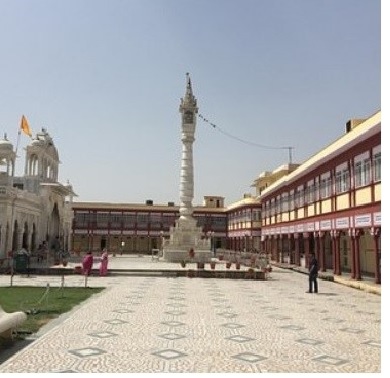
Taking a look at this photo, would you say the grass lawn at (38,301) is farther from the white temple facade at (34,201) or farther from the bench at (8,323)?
the white temple facade at (34,201)

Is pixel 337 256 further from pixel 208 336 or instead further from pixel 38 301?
pixel 208 336

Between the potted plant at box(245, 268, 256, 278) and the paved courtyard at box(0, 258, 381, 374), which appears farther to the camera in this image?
the potted plant at box(245, 268, 256, 278)

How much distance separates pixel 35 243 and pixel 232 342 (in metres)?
31.0

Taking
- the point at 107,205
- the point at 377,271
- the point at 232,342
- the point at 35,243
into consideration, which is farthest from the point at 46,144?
the point at 232,342

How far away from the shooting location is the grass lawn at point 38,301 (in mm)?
10062

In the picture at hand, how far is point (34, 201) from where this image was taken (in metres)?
34.5

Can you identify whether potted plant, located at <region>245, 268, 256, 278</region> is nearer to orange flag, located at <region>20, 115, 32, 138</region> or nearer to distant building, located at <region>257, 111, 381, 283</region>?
distant building, located at <region>257, 111, 381, 283</region>

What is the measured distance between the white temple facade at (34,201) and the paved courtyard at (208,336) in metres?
16.1

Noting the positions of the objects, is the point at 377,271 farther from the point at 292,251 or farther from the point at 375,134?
the point at 292,251

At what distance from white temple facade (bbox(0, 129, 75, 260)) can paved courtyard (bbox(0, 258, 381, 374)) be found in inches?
636

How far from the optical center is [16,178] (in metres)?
37.8

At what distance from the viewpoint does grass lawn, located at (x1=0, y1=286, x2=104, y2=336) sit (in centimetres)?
1006

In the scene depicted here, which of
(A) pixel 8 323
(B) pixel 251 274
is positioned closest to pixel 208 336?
(A) pixel 8 323

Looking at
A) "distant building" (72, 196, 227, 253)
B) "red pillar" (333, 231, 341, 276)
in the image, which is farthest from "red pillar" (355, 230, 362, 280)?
"distant building" (72, 196, 227, 253)
